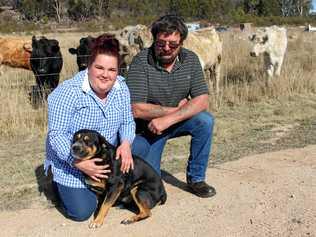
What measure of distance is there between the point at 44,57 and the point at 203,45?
9.93ft

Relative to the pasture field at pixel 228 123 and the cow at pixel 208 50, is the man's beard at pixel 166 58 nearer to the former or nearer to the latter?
the pasture field at pixel 228 123

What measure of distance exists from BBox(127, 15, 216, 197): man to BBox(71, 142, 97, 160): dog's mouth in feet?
3.20

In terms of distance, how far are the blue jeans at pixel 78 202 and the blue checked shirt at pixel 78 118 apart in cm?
5

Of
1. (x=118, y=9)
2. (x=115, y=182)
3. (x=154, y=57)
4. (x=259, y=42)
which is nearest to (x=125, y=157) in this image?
(x=115, y=182)

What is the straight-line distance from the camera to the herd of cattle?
1080 centimetres

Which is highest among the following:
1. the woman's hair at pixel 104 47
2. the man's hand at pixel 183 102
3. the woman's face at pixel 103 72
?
the woman's hair at pixel 104 47

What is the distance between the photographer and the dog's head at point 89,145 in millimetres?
4242

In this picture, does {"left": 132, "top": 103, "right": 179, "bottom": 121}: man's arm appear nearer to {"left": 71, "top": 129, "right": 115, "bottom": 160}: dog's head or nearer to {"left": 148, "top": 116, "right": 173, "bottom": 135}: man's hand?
{"left": 148, "top": 116, "right": 173, "bottom": 135}: man's hand

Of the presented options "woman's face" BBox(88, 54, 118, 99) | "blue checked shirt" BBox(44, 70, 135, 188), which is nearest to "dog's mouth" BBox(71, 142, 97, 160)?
"blue checked shirt" BBox(44, 70, 135, 188)

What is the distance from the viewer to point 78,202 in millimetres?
4727

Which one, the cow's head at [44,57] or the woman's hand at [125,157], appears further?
the cow's head at [44,57]

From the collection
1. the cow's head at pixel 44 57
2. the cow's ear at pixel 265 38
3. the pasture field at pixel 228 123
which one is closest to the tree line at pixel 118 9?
the cow's ear at pixel 265 38

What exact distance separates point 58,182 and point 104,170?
548 millimetres

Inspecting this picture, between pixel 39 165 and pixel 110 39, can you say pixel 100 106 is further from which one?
pixel 39 165
